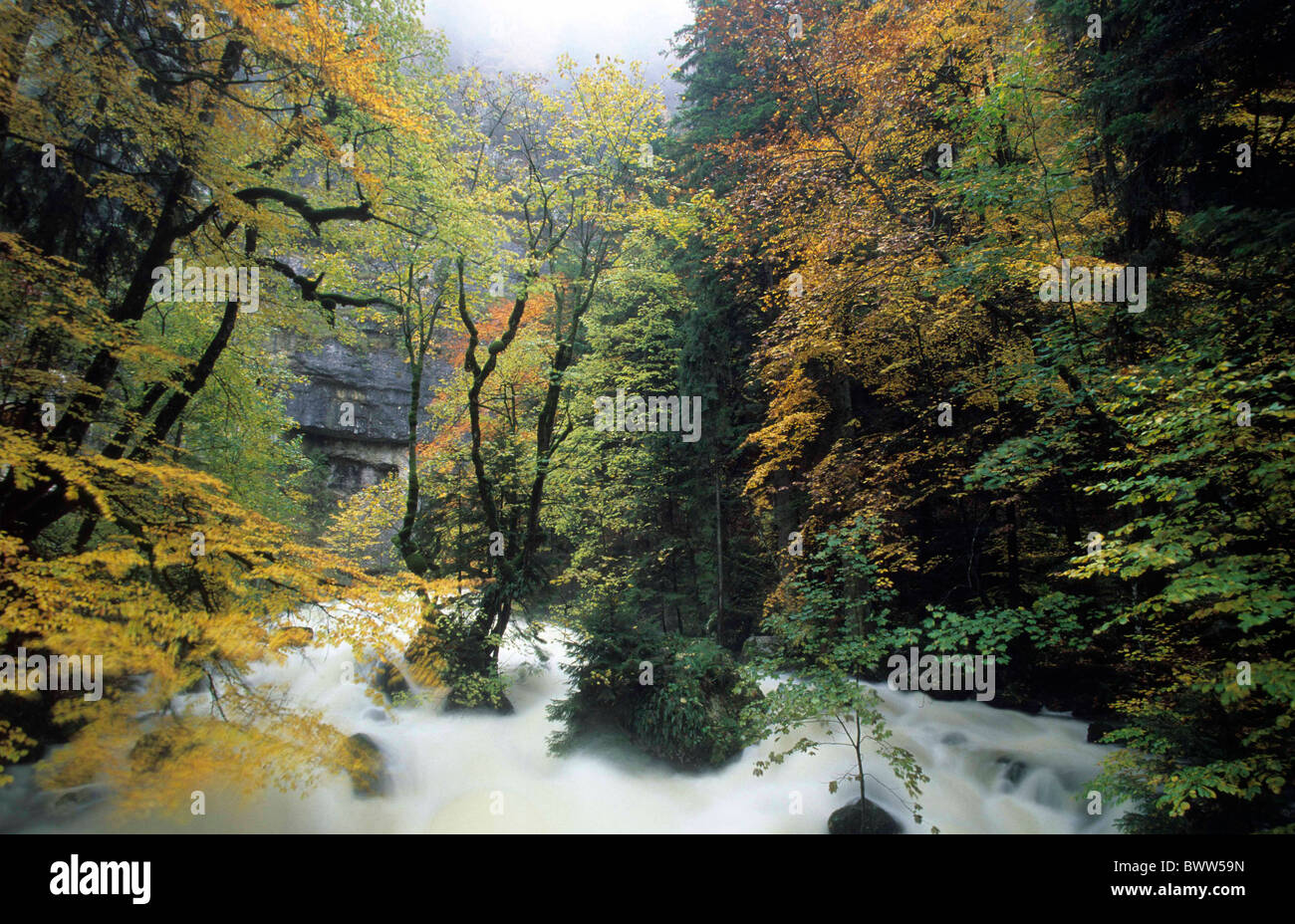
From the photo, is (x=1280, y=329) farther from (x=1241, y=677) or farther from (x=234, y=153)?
(x=234, y=153)

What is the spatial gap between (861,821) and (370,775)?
6.20m

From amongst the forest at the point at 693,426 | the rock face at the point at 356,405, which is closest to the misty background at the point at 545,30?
the rock face at the point at 356,405

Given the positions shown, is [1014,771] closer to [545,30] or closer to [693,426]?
[693,426]

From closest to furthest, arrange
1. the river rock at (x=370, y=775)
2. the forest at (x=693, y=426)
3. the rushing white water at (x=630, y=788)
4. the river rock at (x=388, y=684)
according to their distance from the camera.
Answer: the forest at (x=693, y=426) < the rushing white water at (x=630, y=788) < the river rock at (x=370, y=775) < the river rock at (x=388, y=684)

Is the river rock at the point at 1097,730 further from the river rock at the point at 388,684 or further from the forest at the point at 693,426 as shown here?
the river rock at the point at 388,684

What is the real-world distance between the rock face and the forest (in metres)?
12.6

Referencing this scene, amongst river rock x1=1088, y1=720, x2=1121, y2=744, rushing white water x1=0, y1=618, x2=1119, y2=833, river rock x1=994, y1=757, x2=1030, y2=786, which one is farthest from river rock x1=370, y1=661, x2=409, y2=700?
river rock x1=1088, y1=720, x2=1121, y2=744

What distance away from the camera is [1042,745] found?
23.4 ft

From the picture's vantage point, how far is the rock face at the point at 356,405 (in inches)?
915

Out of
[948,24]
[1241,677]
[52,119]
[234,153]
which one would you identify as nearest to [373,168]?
[234,153]

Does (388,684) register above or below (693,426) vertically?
below

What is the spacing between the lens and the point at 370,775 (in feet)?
23.0

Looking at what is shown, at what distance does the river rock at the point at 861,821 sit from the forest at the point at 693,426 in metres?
0.30

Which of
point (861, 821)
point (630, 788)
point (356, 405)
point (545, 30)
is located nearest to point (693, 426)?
point (630, 788)
